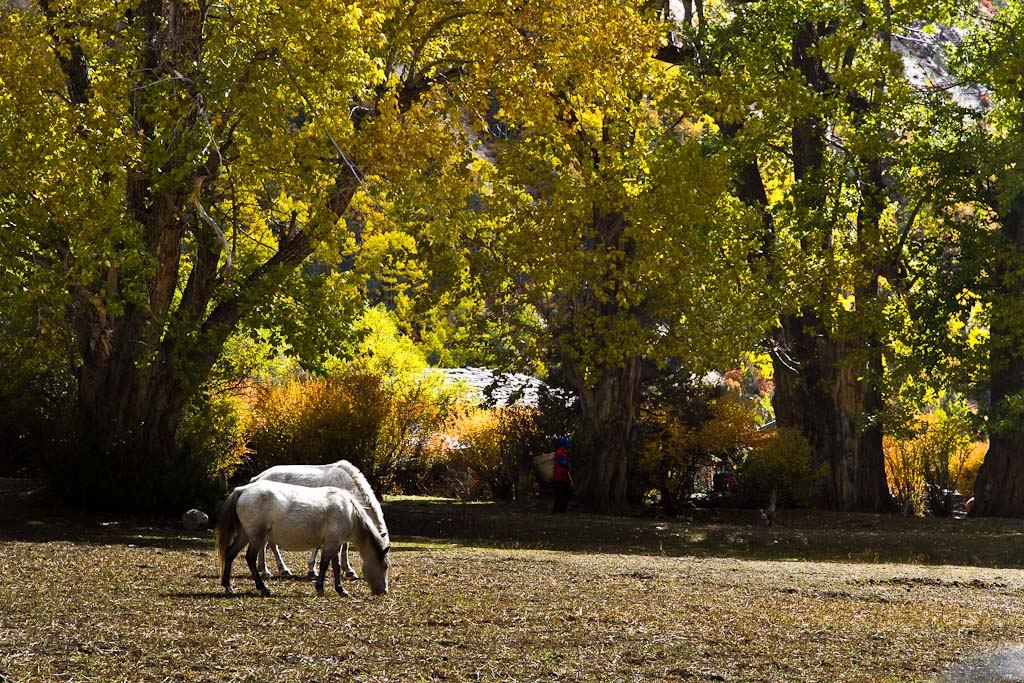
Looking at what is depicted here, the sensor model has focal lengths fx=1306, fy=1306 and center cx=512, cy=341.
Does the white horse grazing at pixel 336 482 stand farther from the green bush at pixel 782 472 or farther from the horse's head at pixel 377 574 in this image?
the green bush at pixel 782 472

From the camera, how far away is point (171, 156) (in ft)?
55.4

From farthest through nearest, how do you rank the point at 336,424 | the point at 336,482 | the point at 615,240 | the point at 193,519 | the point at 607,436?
the point at 336,424 → the point at 607,436 → the point at 615,240 → the point at 193,519 → the point at 336,482

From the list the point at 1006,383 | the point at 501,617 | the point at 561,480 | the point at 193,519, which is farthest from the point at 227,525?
the point at 1006,383

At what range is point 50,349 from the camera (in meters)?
16.9

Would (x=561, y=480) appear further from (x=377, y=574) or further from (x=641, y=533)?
(x=377, y=574)

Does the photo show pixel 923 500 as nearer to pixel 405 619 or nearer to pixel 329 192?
pixel 329 192

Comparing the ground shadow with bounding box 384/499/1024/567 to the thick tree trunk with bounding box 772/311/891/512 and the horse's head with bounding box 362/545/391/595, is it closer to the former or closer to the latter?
the thick tree trunk with bounding box 772/311/891/512

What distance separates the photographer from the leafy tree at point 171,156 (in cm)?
1614

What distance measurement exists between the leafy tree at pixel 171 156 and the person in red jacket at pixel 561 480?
5.40 meters

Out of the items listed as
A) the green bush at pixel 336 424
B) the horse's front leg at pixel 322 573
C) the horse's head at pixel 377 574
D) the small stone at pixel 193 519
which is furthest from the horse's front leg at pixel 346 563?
the green bush at pixel 336 424

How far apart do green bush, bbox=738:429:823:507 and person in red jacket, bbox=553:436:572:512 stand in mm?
4326

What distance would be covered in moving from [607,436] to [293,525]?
15.2 meters

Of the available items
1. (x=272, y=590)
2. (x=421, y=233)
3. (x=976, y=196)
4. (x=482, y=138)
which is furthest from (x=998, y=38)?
(x=272, y=590)

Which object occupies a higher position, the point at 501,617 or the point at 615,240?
the point at 615,240
